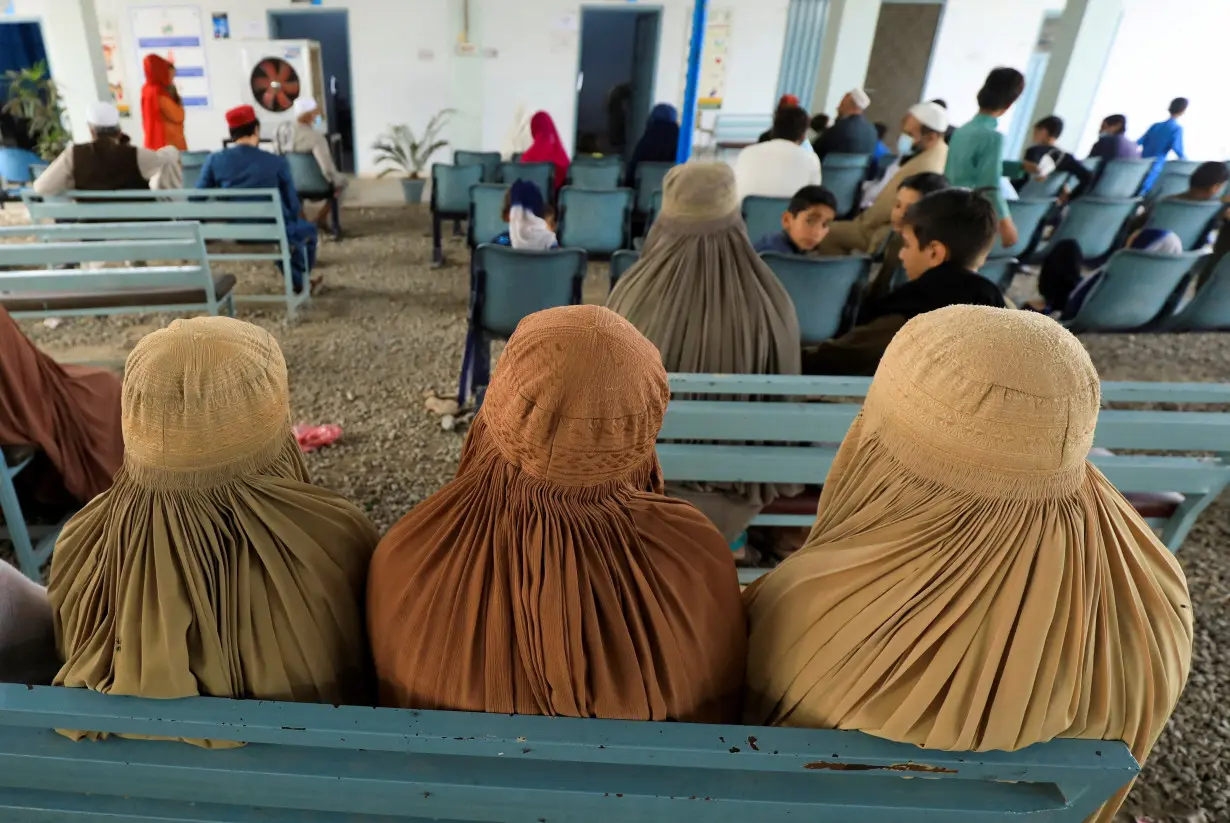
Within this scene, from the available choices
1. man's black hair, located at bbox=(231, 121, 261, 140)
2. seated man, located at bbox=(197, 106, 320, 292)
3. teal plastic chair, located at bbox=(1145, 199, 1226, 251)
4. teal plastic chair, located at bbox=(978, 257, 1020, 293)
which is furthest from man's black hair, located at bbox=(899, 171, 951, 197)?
man's black hair, located at bbox=(231, 121, 261, 140)

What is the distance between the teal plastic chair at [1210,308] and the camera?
346 centimetres

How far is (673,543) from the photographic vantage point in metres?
0.81

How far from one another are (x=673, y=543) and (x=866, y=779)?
14.3 inches

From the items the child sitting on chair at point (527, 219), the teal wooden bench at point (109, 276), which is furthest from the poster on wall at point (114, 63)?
the child sitting on chair at point (527, 219)

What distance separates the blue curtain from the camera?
30.2 ft

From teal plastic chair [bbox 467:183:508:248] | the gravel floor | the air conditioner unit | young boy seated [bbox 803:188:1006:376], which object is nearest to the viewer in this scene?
the gravel floor

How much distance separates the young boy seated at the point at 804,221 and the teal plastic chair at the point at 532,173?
293 centimetres

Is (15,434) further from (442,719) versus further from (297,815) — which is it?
(442,719)

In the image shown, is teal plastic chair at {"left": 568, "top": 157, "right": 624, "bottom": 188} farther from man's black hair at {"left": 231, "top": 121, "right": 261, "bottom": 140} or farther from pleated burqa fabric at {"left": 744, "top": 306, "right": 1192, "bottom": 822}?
pleated burqa fabric at {"left": 744, "top": 306, "right": 1192, "bottom": 822}

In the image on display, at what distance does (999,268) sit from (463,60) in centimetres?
717

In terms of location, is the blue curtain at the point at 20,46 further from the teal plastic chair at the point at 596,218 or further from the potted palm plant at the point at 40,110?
the teal plastic chair at the point at 596,218

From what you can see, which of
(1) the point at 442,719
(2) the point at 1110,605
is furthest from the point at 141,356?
(2) the point at 1110,605

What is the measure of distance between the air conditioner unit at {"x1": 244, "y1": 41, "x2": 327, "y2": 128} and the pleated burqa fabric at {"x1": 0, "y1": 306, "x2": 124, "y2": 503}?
281 inches

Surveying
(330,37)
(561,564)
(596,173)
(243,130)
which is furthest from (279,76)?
(561,564)
